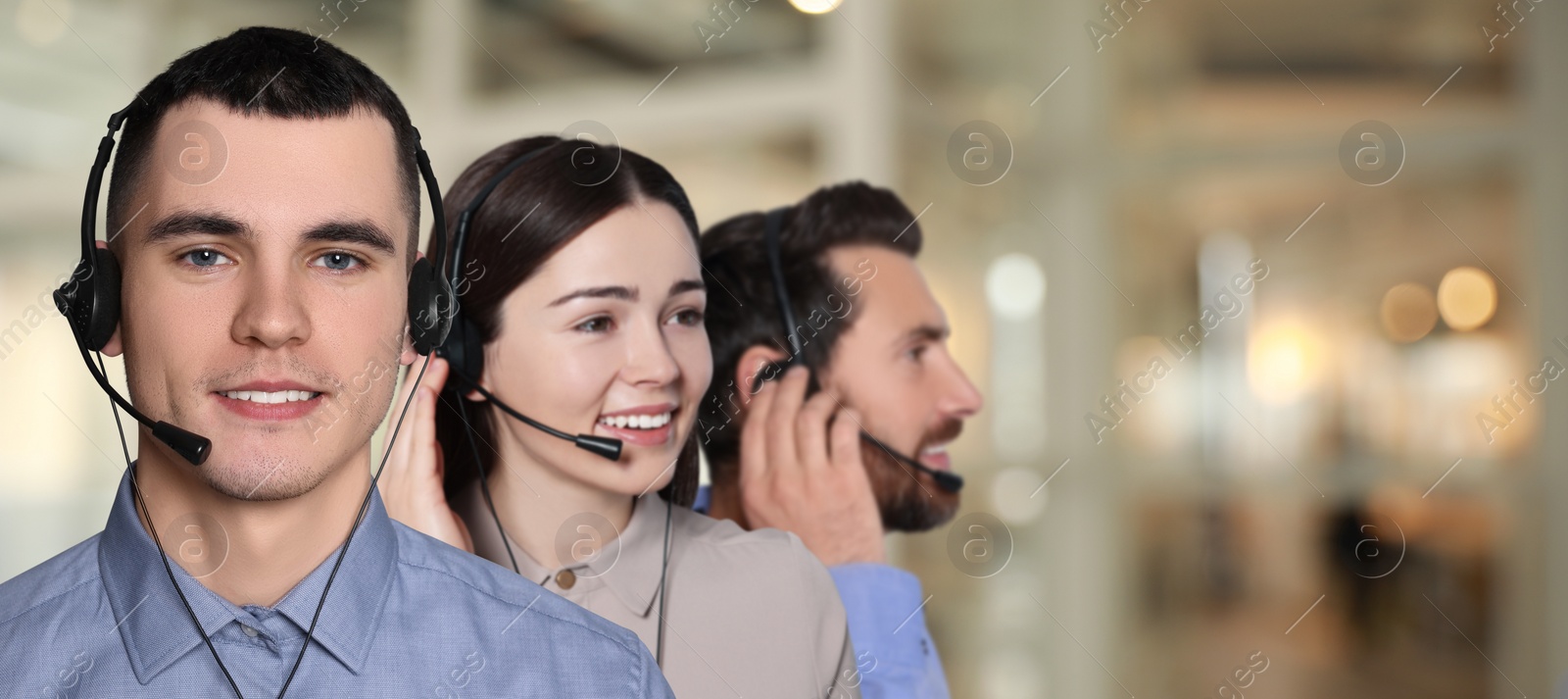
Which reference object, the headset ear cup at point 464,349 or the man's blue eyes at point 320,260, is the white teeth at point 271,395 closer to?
the man's blue eyes at point 320,260

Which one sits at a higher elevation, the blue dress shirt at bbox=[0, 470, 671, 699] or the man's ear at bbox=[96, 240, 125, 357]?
the man's ear at bbox=[96, 240, 125, 357]

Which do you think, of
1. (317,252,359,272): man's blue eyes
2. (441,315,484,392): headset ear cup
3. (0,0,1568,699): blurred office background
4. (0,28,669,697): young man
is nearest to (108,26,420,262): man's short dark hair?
(0,28,669,697): young man

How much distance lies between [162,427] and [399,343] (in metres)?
0.20

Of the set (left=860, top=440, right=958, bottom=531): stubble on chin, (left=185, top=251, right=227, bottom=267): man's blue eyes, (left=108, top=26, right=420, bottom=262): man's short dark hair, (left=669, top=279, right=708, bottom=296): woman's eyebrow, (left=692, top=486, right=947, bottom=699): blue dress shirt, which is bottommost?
(left=692, top=486, right=947, bottom=699): blue dress shirt

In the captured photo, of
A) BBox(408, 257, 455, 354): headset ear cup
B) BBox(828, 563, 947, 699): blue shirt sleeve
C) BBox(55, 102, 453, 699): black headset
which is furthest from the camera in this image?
BBox(828, 563, 947, 699): blue shirt sleeve

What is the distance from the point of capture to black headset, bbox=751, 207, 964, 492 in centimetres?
141

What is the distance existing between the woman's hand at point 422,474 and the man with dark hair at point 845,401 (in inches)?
13.2

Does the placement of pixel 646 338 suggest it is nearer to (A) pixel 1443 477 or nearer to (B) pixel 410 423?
(B) pixel 410 423

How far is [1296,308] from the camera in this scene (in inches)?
152

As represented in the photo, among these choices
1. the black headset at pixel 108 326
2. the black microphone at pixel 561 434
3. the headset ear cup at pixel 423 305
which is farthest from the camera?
the black microphone at pixel 561 434

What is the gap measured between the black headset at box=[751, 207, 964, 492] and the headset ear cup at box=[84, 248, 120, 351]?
2.28ft

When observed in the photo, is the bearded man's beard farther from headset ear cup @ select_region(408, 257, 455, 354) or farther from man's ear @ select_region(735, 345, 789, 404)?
headset ear cup @ select_region(408, 257, 455, 354)

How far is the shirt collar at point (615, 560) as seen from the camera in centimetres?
115

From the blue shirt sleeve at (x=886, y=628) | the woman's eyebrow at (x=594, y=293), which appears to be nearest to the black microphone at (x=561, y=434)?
the woman's eyebrow at (x=594, y=293)
